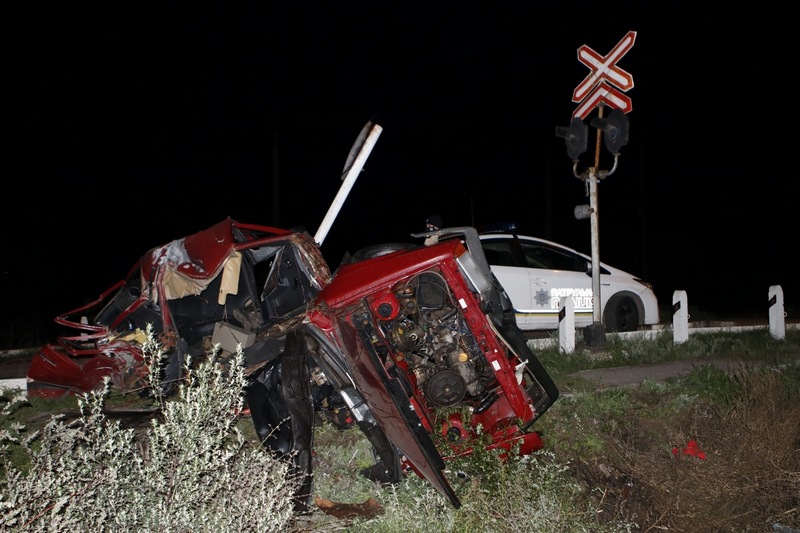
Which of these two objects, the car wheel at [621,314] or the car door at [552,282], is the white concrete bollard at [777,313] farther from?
the car door at [552,282]

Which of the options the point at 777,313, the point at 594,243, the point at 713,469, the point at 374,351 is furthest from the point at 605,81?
the point at 374,351

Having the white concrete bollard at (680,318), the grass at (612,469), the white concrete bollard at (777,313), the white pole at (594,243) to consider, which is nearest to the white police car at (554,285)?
the white pole at (594,243)

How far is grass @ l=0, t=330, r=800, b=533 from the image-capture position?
4.11 metres

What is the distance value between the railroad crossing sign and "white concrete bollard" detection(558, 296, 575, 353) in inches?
108

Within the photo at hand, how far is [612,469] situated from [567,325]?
2919 mm

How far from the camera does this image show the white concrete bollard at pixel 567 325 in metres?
7.82

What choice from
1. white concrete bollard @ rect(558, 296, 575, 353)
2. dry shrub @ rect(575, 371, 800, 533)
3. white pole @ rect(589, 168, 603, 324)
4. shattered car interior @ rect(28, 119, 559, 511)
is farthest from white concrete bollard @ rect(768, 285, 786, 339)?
shattered car interior @ rect(28, 119, 559, 511)

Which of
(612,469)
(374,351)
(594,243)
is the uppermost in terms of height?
(594,243)

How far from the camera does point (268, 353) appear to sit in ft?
16.8

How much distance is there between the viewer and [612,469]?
16.8 ft

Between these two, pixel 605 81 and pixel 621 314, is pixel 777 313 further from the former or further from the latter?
pixel 605 81

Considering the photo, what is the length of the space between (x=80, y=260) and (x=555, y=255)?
1483 cm

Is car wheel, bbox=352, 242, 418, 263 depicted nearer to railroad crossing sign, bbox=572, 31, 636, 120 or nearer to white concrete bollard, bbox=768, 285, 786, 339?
railroad crossing sign, bbox=572, 31, 636, 120

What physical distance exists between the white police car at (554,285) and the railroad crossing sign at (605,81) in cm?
203
